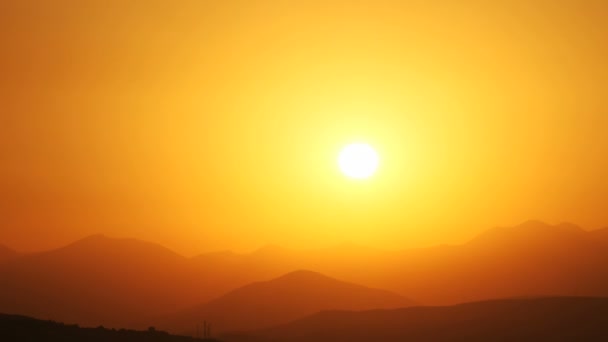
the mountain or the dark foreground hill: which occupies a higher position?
the mountain

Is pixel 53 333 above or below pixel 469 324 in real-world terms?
below

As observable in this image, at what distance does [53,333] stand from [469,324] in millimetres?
99492

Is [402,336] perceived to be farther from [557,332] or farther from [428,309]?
[557,332]

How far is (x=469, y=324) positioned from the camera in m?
133

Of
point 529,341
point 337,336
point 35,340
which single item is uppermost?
point 337,336

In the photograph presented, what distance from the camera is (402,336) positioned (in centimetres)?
13312

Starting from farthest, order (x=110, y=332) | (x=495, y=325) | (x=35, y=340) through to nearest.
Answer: (x=495, y=325), (x=110, y=332), (x=35, y=340)

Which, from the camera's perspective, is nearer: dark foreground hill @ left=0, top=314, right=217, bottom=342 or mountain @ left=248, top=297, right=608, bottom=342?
dark foreground hill @ left=0, top=314, right=217, bottom=342

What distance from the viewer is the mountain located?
11875cm

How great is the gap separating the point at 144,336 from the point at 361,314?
362 feet

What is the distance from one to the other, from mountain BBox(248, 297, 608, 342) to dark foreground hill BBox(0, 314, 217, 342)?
58430 mm

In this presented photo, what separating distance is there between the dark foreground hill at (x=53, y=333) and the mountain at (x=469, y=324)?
58430mm

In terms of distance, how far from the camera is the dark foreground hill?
4162 centimetres

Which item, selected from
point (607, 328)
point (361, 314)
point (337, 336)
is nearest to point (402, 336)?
point (337, 336)
